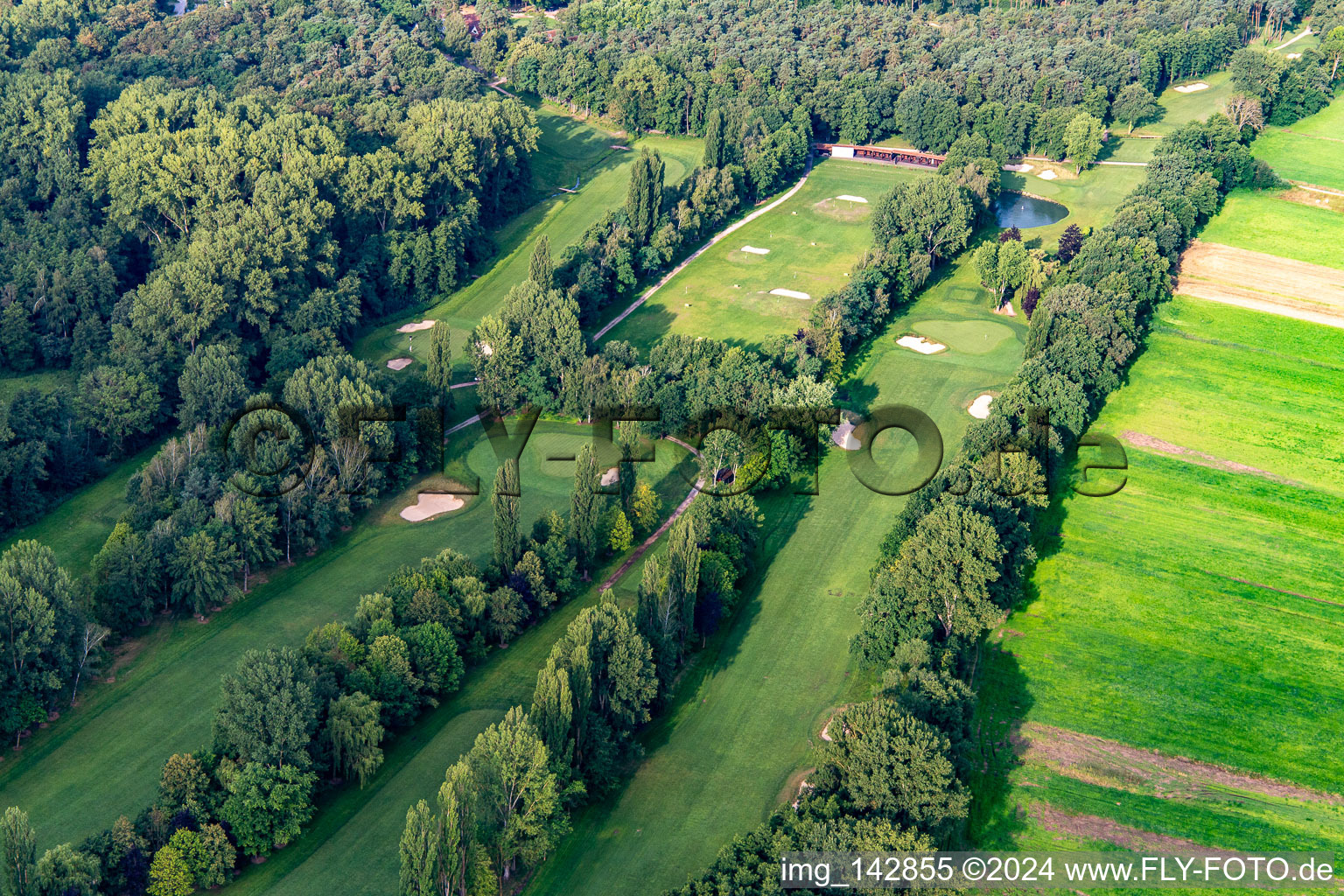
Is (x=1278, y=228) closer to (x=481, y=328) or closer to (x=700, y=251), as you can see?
(x=700, y=251)

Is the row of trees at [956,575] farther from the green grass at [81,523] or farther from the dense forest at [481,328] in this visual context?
the green grass at [81,523]

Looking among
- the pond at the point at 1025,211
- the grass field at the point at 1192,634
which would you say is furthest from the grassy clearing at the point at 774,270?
the grass field at the point at 1192,634

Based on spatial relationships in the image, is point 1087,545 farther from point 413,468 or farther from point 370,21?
point 370,21

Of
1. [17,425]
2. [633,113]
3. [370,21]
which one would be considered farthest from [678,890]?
[370,21]

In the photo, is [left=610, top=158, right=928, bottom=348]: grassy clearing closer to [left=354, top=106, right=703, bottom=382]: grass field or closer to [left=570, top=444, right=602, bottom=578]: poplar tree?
[left=354, top=106, right=703, bottom=382]: grass field

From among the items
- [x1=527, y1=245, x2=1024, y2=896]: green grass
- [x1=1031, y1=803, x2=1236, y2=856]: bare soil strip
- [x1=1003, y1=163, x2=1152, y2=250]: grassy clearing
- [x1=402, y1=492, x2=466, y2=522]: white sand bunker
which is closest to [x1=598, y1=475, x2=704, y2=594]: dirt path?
[x1=527, y1=245, x2=1024, y2=896]: green grass

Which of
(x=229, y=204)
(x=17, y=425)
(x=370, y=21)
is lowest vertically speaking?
(x=17, y=425)
